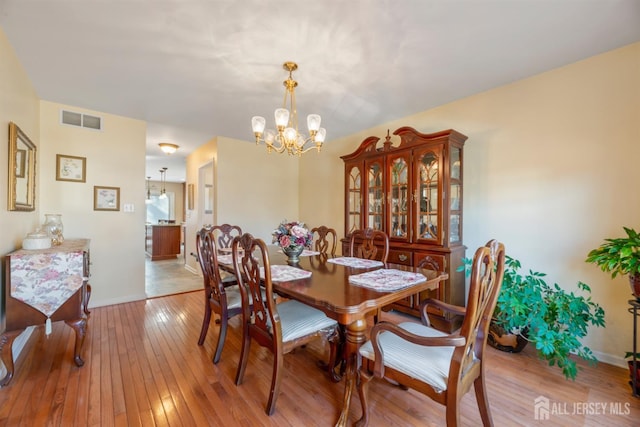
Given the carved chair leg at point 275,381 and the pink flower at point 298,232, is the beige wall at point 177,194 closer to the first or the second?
the pink flower at point 298,232

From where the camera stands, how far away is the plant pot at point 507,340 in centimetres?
224

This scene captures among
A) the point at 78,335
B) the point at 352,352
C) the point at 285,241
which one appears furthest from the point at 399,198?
the point at 78,335

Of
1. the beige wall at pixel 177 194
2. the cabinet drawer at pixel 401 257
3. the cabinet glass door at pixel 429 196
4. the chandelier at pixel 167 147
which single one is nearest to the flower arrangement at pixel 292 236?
the cabinet drawer at pixel 401 257

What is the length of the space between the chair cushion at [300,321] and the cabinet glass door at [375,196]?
5.53 ft

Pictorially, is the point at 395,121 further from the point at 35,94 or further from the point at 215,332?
the point at 35,94

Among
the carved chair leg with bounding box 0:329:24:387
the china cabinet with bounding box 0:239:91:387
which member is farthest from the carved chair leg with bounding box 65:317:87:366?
the carved chair leg with bounding box 0:329:24:387

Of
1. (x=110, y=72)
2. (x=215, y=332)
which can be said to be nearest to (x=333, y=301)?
(x=215, y=332)

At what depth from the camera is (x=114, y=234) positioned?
11.4ft

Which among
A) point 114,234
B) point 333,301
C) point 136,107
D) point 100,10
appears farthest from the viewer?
point 114,234

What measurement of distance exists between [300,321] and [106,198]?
3.20 meters

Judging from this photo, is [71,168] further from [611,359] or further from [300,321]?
[611,359]

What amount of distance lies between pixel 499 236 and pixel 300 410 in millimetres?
2378

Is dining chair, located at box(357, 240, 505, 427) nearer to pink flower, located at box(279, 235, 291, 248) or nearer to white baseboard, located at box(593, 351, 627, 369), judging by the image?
pink flower, located at box(279, 235, 291, 248)

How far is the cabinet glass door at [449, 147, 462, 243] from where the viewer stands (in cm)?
275
